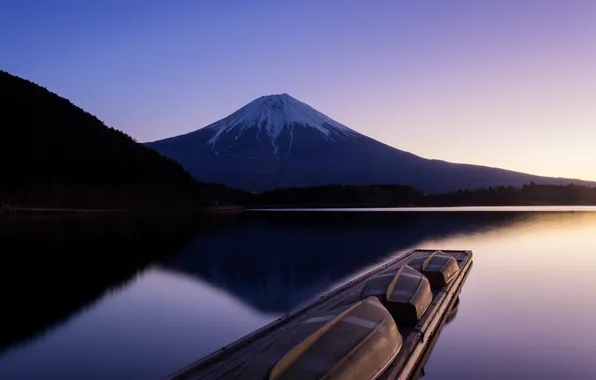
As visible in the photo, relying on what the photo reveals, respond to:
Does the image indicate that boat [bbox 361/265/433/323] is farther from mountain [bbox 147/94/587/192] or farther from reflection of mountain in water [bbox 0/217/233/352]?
mountain [bbox 147/94/587/192]

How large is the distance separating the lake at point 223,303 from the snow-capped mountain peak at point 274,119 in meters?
159

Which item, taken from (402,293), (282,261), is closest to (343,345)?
(402,293)

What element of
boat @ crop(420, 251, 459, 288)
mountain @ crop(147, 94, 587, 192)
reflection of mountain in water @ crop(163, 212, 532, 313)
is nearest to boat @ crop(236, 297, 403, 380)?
reflection of mountain in water @ crop(163, 212, 532, 313)

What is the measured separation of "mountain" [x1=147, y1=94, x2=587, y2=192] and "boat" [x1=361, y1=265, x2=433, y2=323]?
125895 mm

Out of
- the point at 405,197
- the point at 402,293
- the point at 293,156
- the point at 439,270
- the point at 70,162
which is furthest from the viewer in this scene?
the point at 293,156

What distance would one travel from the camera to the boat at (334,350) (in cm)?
467

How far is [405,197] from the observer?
101 m

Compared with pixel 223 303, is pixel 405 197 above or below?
above

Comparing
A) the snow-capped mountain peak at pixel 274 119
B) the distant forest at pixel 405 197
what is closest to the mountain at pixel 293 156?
the snow-capped mountain peak at pixel 274 119

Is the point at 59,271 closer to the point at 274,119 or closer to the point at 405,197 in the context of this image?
the point at 405,197

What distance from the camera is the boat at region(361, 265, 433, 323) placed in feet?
26.2

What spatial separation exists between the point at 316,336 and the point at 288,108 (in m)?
193

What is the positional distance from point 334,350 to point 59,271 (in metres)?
13.1

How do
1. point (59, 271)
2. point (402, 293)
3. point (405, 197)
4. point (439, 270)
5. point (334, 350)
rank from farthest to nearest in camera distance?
1. point (405, 197)
2. point (59, 271)
3. point (439, 270)
4. point (402, 293)
5. point (334, 350)
